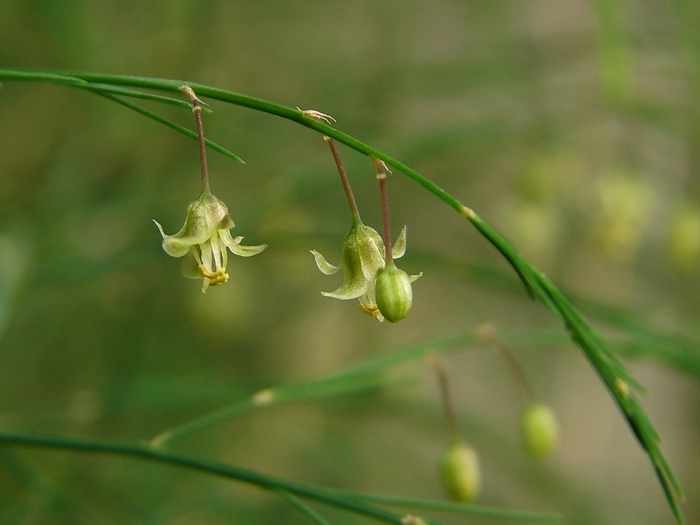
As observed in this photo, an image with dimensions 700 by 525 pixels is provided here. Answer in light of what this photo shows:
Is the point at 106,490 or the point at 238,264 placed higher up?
the point at 238,264

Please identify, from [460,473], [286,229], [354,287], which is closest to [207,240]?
[354,287]

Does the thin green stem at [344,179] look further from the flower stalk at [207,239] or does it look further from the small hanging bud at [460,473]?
the small hanging bud at [460,473]

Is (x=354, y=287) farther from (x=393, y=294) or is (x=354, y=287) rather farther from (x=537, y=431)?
(x=537, y=431)

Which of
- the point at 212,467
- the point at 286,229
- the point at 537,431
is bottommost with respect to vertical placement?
the point at 212,467

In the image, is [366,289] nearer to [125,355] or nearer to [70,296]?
[125,355]

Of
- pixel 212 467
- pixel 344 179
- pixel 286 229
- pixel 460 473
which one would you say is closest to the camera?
pixel 344 179

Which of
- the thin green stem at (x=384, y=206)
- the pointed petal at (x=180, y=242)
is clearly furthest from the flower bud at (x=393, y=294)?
the pointed petal at (x=180, y=242)

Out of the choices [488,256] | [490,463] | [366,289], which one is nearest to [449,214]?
[488,256]

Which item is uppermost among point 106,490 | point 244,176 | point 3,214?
point 244,176
